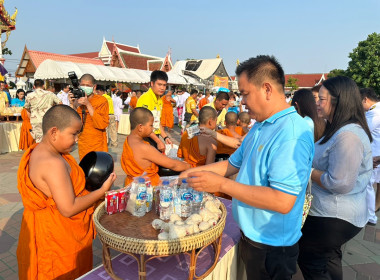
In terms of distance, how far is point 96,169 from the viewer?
82.6 inches

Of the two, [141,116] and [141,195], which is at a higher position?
[141,116]

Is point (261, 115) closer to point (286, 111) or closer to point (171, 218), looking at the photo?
point (286, 111)

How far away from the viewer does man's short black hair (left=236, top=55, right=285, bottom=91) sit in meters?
1.37

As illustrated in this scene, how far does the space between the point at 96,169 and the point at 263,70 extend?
1552mm

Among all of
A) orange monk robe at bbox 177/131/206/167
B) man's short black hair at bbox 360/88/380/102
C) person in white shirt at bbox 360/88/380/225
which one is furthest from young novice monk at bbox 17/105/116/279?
man's short black hair at bbox 360/88/380/102

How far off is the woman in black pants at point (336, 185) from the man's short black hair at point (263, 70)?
777 millimetres

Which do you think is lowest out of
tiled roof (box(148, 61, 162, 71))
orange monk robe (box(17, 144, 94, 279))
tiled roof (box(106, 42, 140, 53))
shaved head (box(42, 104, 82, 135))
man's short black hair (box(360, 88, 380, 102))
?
orange monk robe (box(17, 144, 94, 279))

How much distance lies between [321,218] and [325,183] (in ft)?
0.98

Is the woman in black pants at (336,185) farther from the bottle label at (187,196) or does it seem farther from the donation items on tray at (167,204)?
the bottle label at (187,196)

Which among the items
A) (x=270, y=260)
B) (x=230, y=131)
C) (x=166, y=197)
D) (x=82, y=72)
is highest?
(x=82, y=72)

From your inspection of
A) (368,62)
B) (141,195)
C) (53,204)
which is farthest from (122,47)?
(141,195)

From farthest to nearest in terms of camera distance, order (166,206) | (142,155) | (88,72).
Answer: (88,72) < (142,155) < (166,206)

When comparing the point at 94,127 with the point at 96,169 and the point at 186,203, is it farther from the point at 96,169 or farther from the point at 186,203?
the point at 186,203

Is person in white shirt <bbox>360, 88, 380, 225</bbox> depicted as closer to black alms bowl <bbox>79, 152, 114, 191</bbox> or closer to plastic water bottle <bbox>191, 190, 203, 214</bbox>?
plastic water bottle <bbox>191, 190, 203, 214</bbox>
